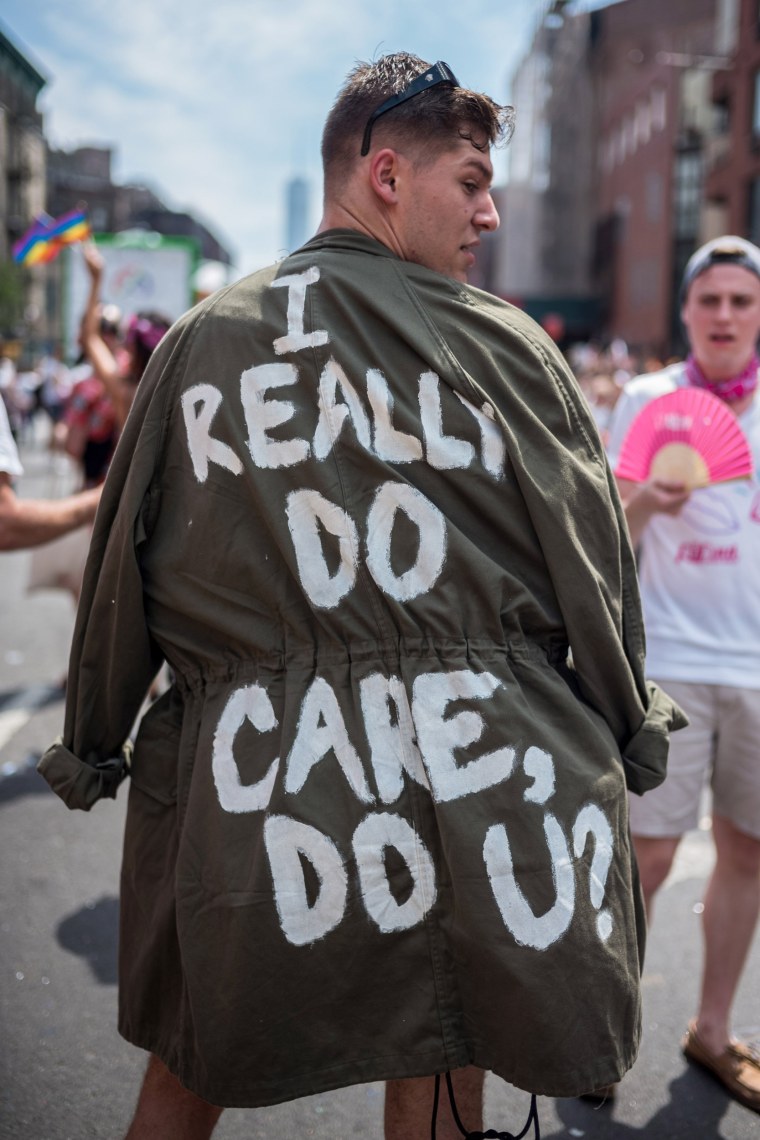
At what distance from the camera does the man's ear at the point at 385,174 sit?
1.95m

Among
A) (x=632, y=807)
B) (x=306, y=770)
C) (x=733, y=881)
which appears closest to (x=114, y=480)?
(x=306, y=770)

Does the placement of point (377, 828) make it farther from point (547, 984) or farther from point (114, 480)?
point (114, 480)

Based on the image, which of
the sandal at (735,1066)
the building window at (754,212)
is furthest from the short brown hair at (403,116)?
the building window at (754,212)

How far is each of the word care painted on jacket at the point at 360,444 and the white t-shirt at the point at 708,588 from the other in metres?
1.49

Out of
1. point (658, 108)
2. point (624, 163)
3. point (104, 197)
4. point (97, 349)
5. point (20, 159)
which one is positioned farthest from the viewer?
point (104, 197)

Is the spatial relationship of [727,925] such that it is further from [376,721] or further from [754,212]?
[754,212]

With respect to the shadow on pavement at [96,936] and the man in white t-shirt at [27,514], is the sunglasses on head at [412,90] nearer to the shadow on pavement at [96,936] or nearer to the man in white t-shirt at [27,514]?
the man in white t-shirt at [27,514]

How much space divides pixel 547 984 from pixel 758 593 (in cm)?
172

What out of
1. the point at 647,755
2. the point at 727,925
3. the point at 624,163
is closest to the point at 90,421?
the point at 727,925

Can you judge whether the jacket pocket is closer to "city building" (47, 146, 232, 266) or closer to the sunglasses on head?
the sunglasses on head

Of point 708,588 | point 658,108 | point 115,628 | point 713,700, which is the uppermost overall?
point 658,108

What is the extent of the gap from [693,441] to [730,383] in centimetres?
36

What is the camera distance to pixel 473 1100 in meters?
1.98

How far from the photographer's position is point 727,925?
3244 millimetres
